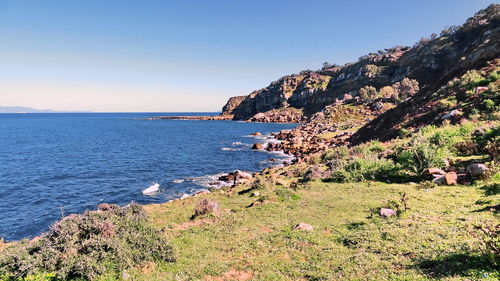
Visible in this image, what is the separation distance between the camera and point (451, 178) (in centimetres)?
1816

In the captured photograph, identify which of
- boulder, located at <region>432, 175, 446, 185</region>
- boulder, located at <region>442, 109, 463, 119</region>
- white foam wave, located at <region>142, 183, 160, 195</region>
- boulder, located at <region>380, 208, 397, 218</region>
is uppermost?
boulder, located at <region>442, 109, 463, 119</region>

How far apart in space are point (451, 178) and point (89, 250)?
21029mm

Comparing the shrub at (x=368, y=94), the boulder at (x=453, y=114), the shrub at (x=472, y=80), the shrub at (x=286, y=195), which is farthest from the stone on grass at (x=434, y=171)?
the shrub at (x=368, y=94)

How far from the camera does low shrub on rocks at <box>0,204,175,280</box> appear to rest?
936 centimetres

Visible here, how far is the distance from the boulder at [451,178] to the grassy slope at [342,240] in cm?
77

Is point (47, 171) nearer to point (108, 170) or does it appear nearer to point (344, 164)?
point (108, 170)

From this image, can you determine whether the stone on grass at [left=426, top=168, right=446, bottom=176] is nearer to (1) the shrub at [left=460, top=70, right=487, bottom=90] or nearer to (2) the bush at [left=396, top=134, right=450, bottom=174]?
(2) the bush at [left=396, top=134, right=450, bottom=174]

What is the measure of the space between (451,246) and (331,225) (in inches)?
221

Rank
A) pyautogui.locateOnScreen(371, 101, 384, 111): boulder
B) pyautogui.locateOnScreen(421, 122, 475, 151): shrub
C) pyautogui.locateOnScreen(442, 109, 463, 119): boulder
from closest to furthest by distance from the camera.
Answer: pyautogui.locateOnScreen(421, 122, 475, 151): shrub < pyautogui.locateOnScreen(442, 109, 463, 119): boulder < pyautogui.locateOnScreen(371, 101, 384, 111): boulder

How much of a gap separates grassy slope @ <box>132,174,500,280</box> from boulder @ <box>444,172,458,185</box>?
0.77 meters

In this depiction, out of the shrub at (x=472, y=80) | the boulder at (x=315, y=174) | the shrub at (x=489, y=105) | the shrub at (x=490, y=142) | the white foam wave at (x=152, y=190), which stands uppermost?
A: the shrub at (x=472, y=80)

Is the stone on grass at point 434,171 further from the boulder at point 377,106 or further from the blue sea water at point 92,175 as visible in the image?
the boulder at point 377,106

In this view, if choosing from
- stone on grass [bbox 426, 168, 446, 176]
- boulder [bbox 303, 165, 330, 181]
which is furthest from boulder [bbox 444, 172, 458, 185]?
boulder [bbox 303, 165, 330, 181]

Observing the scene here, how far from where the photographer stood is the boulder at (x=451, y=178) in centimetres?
1792
